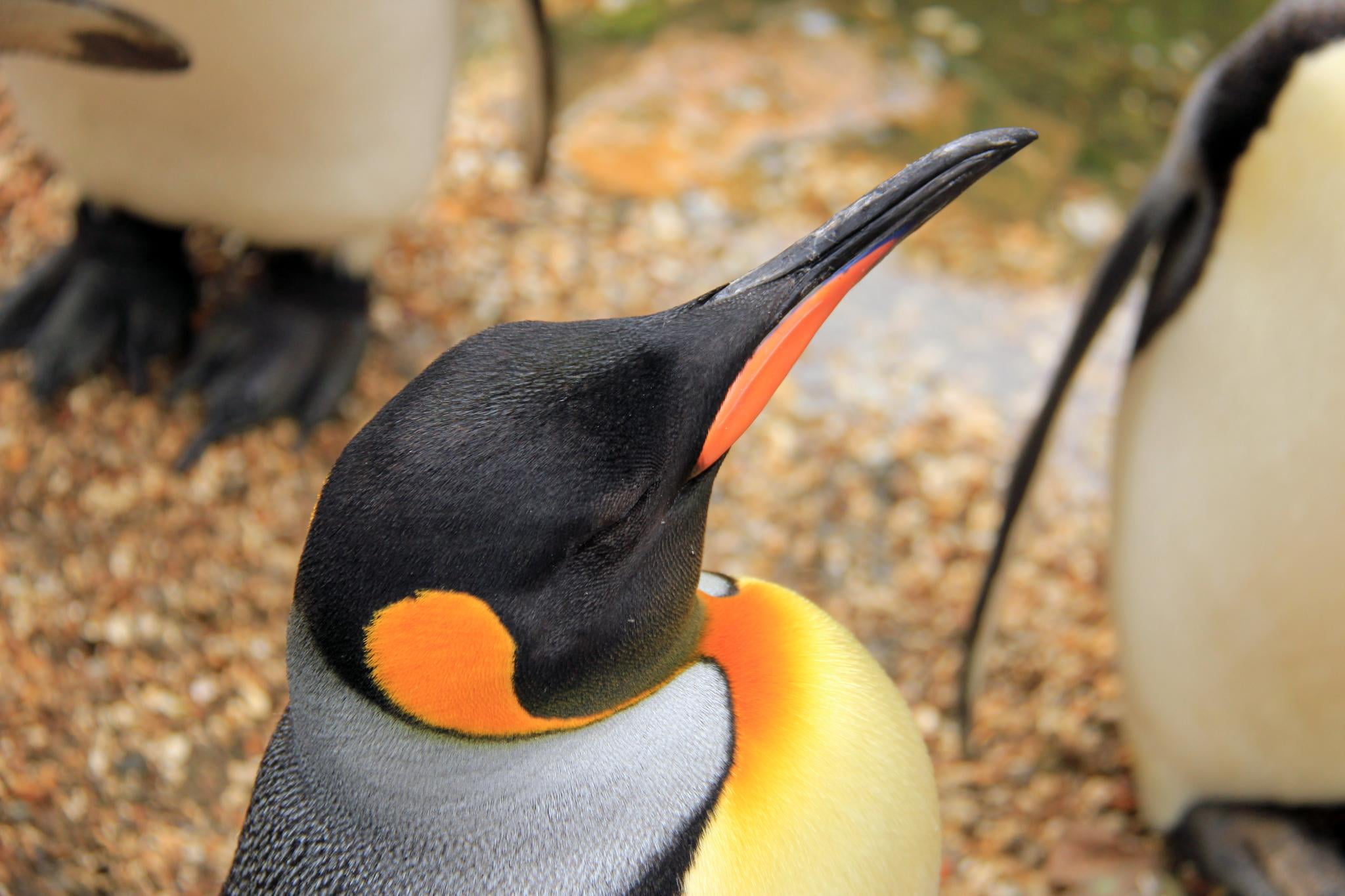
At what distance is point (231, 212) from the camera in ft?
6.80

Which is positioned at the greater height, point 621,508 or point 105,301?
point 621,508

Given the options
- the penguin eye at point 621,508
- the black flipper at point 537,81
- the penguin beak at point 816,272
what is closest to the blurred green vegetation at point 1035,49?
the black flipper at point 537,81

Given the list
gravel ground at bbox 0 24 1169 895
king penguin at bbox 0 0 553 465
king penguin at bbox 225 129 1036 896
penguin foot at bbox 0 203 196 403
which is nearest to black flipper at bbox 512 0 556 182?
king penguin at bbox 0 0 553 465

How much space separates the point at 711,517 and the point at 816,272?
138 centimetres

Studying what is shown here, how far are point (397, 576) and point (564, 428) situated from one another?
0.14 metres

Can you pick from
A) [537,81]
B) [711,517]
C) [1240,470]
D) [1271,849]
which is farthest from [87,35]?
[1271,849]

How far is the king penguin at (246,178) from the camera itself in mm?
1831

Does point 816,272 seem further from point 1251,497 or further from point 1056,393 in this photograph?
point 1056,393

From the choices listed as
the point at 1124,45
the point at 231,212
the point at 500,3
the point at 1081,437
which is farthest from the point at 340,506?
the point at 1124,45

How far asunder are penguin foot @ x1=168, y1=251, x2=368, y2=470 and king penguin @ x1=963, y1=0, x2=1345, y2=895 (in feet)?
4.12

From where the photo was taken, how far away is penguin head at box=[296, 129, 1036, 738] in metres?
0.78

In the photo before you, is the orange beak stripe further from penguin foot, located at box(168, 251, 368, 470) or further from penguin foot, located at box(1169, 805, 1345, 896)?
penguin foot, located at box(168, 251, 368, 470)

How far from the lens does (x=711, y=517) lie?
88.1 inches

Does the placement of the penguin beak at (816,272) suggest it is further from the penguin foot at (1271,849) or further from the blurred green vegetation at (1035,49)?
the blurred green vegetation at (1035,49)
